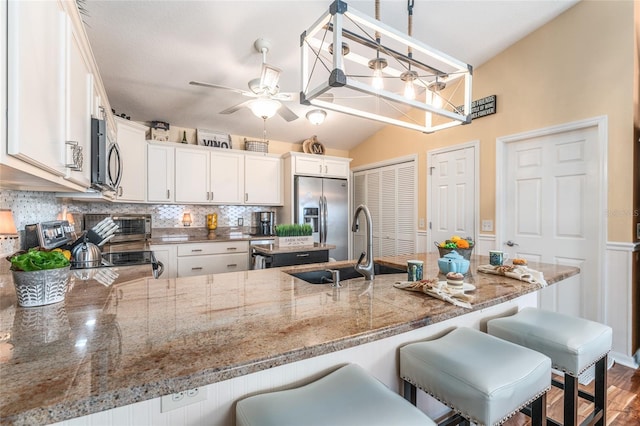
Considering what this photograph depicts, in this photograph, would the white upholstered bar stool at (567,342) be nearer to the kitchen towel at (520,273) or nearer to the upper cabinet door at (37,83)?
the kitchen towel at (520,273)

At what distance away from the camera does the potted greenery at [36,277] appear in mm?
1014

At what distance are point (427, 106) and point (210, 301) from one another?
151cm

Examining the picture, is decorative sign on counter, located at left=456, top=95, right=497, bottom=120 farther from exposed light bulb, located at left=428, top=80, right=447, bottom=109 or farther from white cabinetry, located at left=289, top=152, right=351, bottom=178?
white cabinetry, located at left=289, top=152, right=351, bottom=178

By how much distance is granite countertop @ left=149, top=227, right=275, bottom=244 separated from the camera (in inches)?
148

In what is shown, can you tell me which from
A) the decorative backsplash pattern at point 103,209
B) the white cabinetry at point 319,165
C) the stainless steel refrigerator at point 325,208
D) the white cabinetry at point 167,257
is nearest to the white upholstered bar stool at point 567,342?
the decorative backsplash pattern at point 103,209

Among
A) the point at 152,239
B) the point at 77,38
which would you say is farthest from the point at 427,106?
the point at 152,239

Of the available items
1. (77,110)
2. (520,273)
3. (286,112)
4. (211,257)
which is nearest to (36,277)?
(77,110)

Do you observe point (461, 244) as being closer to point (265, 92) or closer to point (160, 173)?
point (265, 92)

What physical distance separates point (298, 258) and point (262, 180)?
5.90ft

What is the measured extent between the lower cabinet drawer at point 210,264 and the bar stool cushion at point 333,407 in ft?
10.3

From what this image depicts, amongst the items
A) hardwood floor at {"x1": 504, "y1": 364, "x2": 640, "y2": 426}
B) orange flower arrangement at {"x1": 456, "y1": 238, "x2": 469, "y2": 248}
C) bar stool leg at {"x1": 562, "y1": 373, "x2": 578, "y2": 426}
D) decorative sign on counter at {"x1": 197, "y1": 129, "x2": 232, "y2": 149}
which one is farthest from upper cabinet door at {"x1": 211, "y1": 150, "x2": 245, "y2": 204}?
bar stool leg at {"x1": 562, "y1": 373, "x2": 578, "y2": 426}

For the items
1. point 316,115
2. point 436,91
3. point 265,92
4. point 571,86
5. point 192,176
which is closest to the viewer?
point 436,91

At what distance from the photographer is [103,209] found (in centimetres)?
370

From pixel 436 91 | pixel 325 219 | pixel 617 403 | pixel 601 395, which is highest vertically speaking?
pixel 436 91
